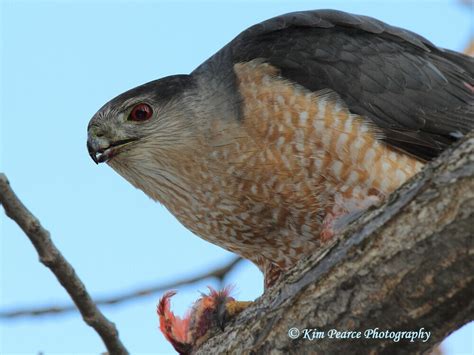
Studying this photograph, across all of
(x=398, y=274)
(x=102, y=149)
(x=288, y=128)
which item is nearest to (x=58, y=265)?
(x=102, y=149)

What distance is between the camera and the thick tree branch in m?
4.06

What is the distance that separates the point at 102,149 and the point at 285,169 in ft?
5.51

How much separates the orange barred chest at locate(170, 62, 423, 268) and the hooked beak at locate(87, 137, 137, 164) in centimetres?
78

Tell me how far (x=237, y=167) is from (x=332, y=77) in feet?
3.60

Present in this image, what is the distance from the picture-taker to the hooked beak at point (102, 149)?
22.2ft

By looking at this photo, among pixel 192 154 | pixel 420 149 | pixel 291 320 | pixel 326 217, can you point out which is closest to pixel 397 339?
pixel 291 320

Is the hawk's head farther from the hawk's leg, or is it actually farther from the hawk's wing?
the hawk's leg

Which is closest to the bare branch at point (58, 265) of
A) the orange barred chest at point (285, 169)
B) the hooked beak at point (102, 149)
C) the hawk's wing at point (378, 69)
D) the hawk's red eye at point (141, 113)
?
the orange barred chest at point (285, 169)

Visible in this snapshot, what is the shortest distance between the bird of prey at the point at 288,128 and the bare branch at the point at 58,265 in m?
1.58

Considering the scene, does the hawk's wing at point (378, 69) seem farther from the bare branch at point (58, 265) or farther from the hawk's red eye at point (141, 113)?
the bare branch at point (58, 265)

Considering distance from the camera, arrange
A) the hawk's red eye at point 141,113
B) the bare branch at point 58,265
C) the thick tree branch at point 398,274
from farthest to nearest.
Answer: the hawk's red eye at point 141,113 → the bare branch at point 58,265 → the thick tree branch at point 398,274

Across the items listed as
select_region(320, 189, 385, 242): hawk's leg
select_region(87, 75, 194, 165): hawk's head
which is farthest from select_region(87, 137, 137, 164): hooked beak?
select_region(320, 189, 385, 242): hawk's leg

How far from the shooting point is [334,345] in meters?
4.52

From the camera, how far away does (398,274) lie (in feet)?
13.9
